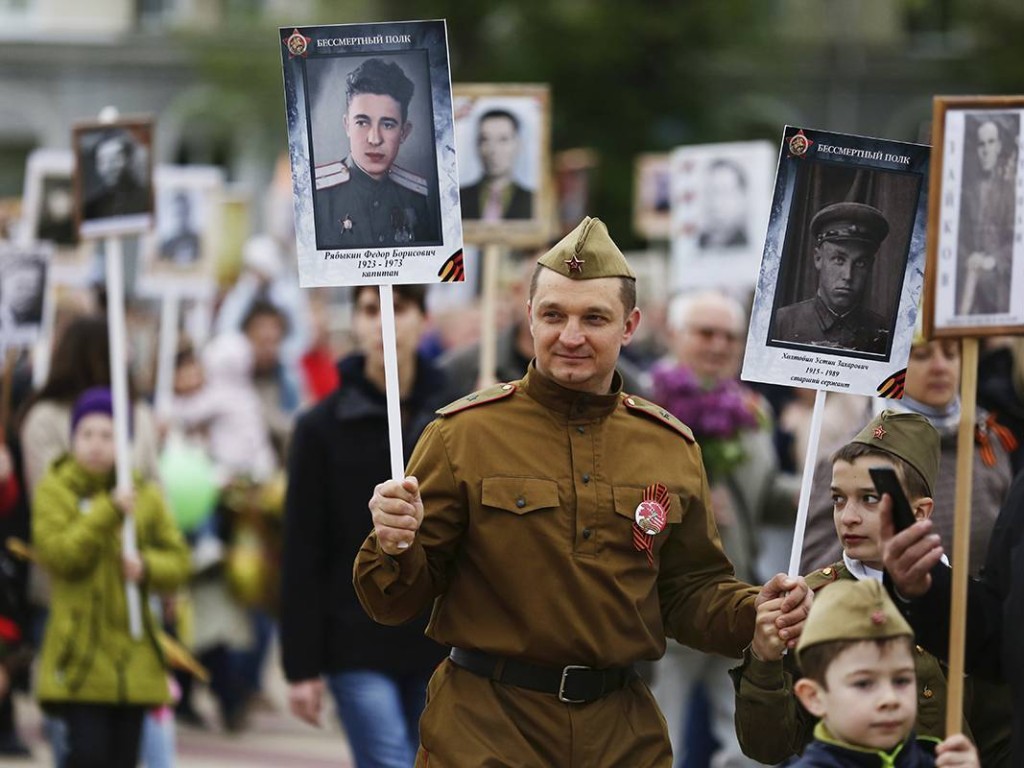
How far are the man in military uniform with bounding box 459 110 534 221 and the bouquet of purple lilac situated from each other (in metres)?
1.00

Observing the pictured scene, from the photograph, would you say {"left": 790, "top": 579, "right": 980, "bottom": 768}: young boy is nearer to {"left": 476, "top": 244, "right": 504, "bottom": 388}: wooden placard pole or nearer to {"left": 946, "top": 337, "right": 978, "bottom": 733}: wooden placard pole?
{"left": 946, "top": 337, "right": 978, "bottom": 733}: wooden placard pole

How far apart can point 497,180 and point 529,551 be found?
12.7ft

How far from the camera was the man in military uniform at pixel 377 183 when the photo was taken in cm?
558

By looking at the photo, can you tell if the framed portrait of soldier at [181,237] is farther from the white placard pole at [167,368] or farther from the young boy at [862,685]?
the young boy at [862,685]

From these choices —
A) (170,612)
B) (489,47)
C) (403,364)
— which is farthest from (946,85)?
(403,364)

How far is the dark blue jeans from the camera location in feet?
24.1

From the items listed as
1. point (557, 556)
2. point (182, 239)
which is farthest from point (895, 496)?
point (182, 239)

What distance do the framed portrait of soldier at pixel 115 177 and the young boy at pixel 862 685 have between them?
581 centimetres

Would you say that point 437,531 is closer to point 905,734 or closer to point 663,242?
point 905,734

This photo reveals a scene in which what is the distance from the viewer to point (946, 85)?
47.7 meters

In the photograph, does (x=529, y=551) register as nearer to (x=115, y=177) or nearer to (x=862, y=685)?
(x=862, y=685)

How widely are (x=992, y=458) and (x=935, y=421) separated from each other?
21 cm

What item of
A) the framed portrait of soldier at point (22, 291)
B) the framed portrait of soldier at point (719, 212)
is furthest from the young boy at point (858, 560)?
the framed portrait of soldier at point (719, 212)

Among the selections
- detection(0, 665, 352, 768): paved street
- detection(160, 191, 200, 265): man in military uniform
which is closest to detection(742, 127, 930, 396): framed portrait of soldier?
detection(0, 665, 352, 768): paved street
